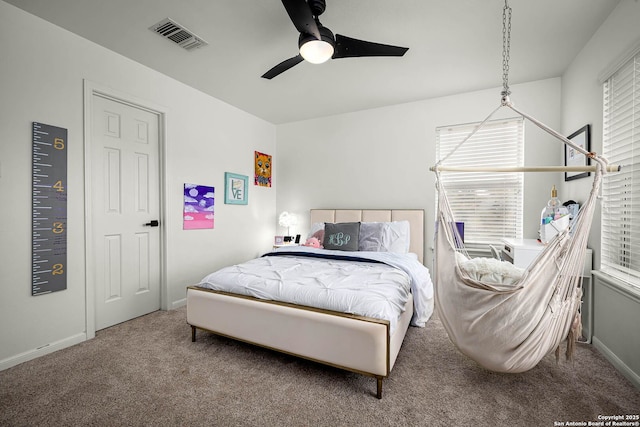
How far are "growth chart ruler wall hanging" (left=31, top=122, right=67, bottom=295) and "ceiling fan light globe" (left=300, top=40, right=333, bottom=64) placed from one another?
209 centimetres

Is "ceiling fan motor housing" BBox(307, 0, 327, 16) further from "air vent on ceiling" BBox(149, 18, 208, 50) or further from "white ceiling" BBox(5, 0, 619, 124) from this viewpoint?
"air vent on ceiling" BBox(149, 18, 208, 50)

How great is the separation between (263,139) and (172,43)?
2136mm

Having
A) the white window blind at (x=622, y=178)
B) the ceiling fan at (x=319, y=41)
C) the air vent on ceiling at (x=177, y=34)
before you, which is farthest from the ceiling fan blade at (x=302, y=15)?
the white window blind at (x=622, y=178)

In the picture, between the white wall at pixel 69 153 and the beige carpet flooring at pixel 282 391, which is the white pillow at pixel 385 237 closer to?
the beige carpet flooring at pixel 282 391

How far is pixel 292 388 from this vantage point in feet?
5.80

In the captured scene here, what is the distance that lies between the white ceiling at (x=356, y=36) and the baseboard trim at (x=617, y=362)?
251 cm

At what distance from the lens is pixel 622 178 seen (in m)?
2.02

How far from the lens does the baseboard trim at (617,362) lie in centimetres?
176

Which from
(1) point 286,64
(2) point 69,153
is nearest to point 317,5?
(1) point 286,64

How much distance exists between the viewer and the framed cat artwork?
4426mm

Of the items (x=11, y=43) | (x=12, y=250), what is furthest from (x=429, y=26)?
(x=12, y=250)

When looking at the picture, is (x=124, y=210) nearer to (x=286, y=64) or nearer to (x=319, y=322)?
(x=286, y=64)

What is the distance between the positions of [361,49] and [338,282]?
66.4 inches

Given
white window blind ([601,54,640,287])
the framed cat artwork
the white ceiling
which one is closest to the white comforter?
white window blind ([601,54,640,287])
